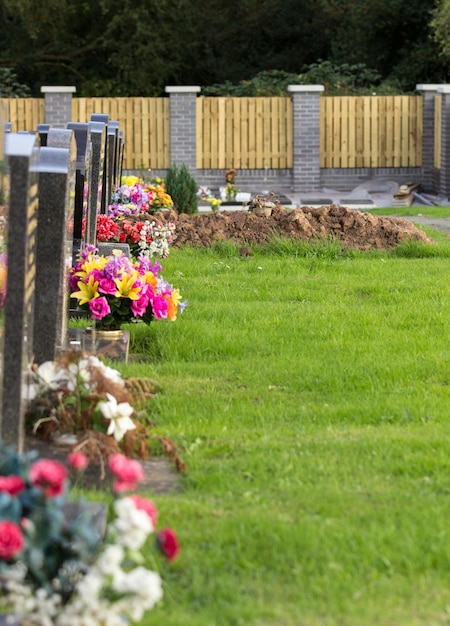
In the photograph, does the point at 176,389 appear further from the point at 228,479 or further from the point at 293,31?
the point at 293,31

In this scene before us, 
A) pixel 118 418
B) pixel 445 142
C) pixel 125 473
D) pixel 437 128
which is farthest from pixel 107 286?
pixel 437 128

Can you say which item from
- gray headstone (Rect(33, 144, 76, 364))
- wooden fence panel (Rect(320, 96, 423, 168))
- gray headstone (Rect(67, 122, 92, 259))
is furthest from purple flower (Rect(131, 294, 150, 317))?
wooden fence panel (Rect(320, 96, 423, 168))

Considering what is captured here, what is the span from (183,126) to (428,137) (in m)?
5.74

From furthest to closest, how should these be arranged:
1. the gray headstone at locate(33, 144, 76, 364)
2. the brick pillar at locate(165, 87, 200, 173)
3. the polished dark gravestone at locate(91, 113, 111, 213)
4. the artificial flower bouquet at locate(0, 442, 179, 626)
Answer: the brick pillar at locate(165, 87, 200, 173) < the polished dark gravestone at locate(91, 113, 111, 213) < the gray headstone at locate(33, 144, 76, 364) < the artificial flower bouquet at locate(0, 442, 179, 626)

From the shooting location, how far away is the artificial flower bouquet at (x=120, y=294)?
300 inches

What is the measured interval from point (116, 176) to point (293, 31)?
76.7 feet

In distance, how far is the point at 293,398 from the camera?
6.77 m

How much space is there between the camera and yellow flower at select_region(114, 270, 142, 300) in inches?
299

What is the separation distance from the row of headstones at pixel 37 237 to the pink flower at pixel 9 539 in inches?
56.3

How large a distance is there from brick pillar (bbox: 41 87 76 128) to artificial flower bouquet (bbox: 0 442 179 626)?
24963 mm

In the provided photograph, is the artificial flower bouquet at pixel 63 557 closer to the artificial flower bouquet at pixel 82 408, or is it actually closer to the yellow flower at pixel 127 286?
the artificial flower bouquet at pixel 82 408

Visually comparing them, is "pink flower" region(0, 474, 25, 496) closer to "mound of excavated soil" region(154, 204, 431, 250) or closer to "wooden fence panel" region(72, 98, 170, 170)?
"mound of excavated soil" region(154, 204, 431, 250)

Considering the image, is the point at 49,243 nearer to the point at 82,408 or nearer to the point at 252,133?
the point at 82,408

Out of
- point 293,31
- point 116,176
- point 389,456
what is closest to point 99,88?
point 293,31
